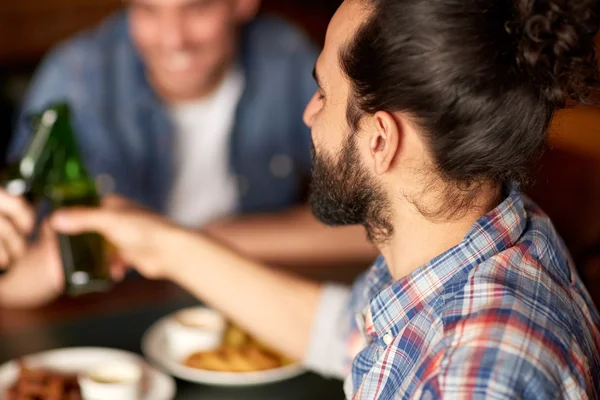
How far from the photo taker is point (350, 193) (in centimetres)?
96

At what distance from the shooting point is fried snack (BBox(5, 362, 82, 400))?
46.4 inches

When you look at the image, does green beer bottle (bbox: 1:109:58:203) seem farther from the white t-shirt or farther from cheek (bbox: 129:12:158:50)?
the white t-shirt

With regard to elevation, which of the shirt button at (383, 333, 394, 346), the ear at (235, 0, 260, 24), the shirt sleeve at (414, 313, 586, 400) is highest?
the ear at (235, 0, 260, 24)

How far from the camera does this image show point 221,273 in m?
1.40

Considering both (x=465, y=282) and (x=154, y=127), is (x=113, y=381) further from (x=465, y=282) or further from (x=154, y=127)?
(x=154, y=127)

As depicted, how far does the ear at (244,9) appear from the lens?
6.82ft

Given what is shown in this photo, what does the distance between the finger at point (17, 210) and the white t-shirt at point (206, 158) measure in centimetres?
85

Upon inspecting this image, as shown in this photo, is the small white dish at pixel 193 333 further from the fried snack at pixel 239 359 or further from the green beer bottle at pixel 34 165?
the green beer bottle at pixel 34 165

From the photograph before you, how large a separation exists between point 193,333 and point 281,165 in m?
1.03

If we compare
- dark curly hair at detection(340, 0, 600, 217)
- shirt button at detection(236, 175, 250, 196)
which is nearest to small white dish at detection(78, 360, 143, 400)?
dark curly hair at detection(340, 0, 600, 217)

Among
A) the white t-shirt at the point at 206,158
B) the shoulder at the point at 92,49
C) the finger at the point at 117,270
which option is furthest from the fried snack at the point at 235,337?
the shoulder at the point at 92,49

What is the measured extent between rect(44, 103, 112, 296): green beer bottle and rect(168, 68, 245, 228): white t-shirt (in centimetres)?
73

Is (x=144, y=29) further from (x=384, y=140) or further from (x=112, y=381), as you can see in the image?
(x=384, y=140)

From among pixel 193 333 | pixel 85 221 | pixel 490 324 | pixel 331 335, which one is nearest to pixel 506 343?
pixel 490 324
